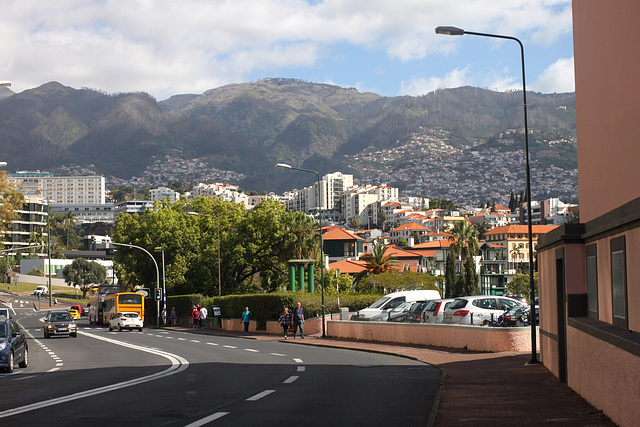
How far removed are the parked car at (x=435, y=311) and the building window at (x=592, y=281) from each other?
49.1 feet

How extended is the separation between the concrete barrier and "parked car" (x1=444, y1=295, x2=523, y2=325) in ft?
2.71

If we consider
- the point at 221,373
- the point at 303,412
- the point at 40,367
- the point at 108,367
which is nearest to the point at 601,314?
the point at 303,412

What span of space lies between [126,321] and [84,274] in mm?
91020

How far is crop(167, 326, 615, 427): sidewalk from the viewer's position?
1049 centimetres

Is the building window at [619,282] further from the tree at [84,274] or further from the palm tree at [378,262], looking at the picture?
the tree at [84,274]

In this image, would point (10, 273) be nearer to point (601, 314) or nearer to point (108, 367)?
point (108, 367)

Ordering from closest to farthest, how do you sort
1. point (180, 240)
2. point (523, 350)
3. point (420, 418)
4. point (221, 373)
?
point (420, 418) → point (221, 373) → point (523, 350) → point (180, 240)

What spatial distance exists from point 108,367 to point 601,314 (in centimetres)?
1485

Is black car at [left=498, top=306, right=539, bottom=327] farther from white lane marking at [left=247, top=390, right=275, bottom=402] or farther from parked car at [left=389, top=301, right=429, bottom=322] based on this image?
white lane marking at [left=247, top=390, right=275, bottom=402]

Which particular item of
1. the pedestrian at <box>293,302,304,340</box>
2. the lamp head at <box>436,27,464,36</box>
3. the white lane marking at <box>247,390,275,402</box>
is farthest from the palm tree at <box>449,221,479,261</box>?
the white lane marking at <box>247,390,275,402</box>

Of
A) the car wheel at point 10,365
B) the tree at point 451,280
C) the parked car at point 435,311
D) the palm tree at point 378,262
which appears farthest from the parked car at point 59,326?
the tree at point 451,280

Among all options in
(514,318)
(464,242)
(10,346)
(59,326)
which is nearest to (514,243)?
(464,242)

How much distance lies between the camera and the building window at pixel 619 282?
32.9ft

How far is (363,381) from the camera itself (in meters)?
16.6
